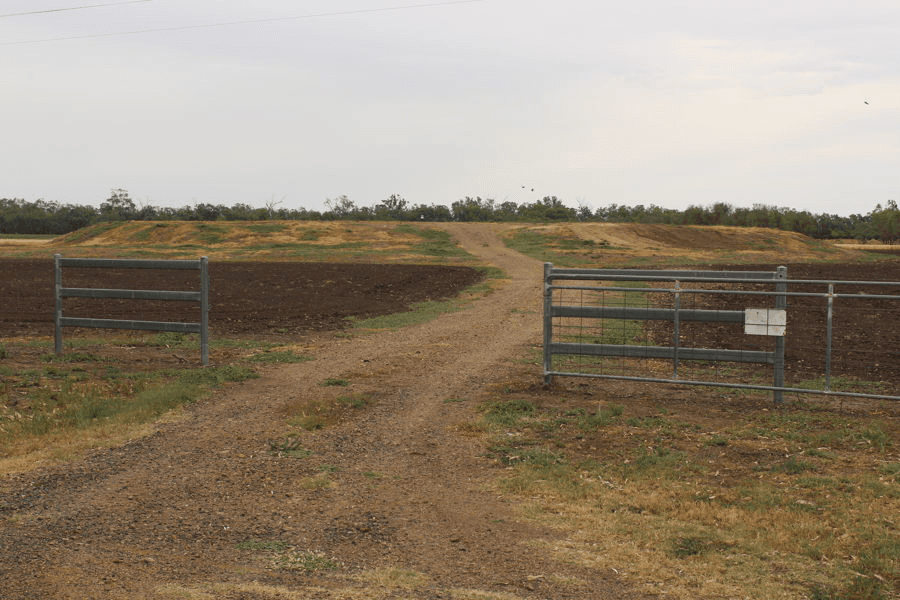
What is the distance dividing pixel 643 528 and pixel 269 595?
9.30 ft

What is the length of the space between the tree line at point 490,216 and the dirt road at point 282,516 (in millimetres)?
91134

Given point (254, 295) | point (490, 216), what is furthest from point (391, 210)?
point (254, 295)

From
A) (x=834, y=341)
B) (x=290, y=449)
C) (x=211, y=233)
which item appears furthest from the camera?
(x=211, y=233)

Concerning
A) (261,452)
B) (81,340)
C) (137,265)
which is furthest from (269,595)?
(81,340)

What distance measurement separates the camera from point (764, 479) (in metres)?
7.13

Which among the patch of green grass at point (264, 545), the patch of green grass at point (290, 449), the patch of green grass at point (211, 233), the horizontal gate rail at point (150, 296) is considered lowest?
the patch of green grass at point (264, 545)

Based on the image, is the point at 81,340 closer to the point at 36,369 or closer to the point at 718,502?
the point at 36,369

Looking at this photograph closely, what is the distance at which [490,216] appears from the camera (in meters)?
109

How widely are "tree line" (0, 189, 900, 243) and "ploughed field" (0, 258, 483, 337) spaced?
62.9 metres

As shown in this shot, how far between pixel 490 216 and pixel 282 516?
10429 cm

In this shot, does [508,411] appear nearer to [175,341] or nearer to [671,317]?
[671,317]

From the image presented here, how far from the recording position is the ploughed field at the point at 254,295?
1933 cm

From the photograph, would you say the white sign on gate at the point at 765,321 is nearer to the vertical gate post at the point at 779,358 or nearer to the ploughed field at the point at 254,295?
the vertical gate post at the point at 779,358

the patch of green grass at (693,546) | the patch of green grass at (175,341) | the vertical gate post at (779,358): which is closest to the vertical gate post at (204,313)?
the patch of green grass at (175,341)
